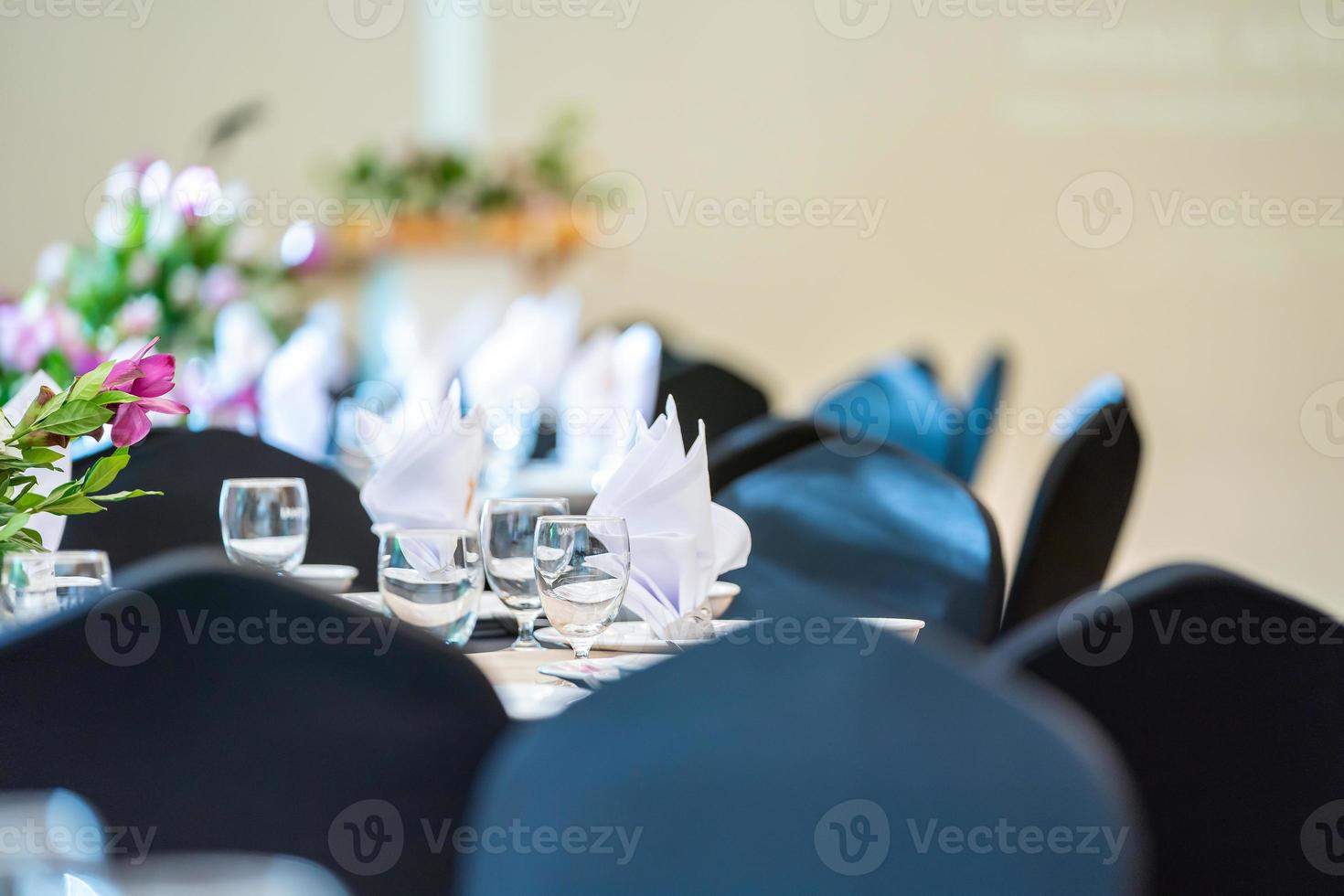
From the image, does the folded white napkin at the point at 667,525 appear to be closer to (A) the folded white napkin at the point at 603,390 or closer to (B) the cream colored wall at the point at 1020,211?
(A) the folded white napkin at the point at 603,390

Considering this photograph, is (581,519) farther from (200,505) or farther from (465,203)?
(465,203)

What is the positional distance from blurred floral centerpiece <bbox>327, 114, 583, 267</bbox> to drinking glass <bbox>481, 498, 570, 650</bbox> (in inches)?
159

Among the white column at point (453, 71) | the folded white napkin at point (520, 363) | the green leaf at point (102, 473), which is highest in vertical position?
the white column at point (453, 71)

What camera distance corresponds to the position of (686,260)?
7.49 metres

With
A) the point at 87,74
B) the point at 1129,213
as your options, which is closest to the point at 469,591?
the point at 1129,213

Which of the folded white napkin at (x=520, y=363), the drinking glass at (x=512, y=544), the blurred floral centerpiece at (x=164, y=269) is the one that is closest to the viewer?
the drinking glass at (x=512, y=544)

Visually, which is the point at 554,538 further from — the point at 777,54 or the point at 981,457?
the point at 777,54

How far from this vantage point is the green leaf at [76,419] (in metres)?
1.36

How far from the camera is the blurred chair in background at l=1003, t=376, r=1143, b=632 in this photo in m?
2.26

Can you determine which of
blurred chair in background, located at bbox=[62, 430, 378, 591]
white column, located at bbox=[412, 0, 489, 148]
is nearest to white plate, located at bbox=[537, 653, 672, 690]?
blurred chair in background, located at bbox=[62, 430, 378, 591]

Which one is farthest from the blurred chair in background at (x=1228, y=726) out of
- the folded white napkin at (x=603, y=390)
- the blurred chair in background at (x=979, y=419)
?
the blurred chair in background at (x=979, y=419)

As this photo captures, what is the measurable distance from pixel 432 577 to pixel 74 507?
1.01 feet

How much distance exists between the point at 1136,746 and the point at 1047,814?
0.38 meters

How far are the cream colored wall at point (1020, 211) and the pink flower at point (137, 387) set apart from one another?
4.90 m
